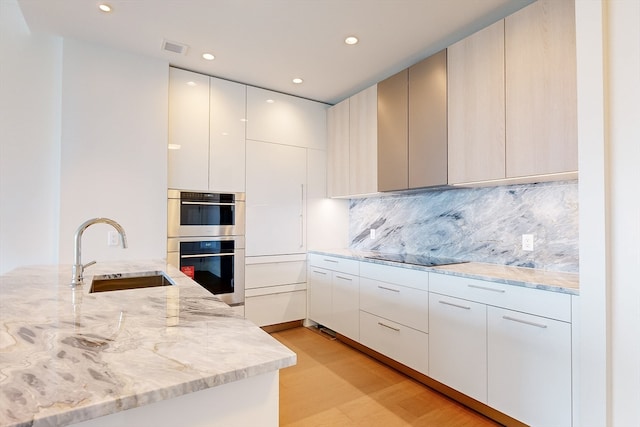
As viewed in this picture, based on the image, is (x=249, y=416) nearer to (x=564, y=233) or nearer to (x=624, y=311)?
(x=624, y=311)

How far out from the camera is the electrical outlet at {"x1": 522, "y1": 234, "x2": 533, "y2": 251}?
2.22 m

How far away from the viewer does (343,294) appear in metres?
3.09

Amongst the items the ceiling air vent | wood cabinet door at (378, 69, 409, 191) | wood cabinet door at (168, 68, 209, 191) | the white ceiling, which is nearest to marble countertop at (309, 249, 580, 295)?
wood cabinet door at (378, 69, 409, 191)

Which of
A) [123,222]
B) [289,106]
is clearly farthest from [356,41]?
[123,222]

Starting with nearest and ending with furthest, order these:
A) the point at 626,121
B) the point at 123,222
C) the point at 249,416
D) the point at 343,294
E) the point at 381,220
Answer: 1. the point at 249,416
2. the point at 626,121
3. the point at 123,222
4. the point at 343,294
5. the point at 381,220

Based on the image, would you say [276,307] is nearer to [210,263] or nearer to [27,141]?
[210,263]

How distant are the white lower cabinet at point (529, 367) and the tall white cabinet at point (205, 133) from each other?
2.53 metres

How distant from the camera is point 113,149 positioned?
2.66m

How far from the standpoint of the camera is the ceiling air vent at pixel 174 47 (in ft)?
8.41

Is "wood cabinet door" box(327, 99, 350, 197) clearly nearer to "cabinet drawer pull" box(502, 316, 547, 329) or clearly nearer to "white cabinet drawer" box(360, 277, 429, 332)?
"white cabinet drawer" box(360, 277, 429, 332)

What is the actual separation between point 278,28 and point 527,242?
234cm

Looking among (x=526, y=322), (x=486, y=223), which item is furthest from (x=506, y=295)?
(x=486, y=223)

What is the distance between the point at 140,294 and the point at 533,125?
7.50ft

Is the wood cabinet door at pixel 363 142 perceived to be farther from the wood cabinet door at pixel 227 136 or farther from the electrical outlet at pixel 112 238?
the electrical outlet at pixel 112 238
